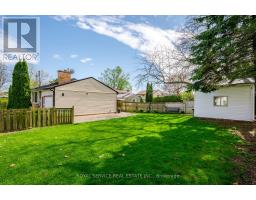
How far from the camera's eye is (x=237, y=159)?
584 centimetres

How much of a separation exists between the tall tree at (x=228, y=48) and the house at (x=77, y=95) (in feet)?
37.8

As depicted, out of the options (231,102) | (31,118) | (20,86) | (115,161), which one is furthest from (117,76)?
(115,161)

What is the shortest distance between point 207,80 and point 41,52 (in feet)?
26.5

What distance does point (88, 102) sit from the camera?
66.2 ft

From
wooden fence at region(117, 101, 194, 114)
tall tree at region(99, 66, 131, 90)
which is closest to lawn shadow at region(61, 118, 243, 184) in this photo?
tall tree at region(99, 66, 131, 90)

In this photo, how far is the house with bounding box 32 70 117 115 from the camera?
1884 centimetres

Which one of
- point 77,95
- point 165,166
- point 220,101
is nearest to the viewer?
point 165,166

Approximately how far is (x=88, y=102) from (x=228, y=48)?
45.4 ft

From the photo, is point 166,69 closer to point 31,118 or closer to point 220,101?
point 220,101

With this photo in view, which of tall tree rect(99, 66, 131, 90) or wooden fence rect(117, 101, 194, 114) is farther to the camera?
wooden fence rect(117, 101, 194, 114)

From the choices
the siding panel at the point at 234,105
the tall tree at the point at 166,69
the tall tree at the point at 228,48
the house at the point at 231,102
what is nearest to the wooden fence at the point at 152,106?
the tall tree at the point at 166,69

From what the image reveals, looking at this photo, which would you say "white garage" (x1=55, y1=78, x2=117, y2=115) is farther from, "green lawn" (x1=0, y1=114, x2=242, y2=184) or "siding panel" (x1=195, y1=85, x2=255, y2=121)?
"green lawn" (x1=0, y1=114, x2=242, y2=184)

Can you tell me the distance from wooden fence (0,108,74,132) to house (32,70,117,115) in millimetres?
6313

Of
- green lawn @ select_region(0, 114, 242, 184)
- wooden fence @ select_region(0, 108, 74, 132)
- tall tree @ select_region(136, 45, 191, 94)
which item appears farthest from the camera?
tall tree @ select_region(136, 45, 191, 94)
